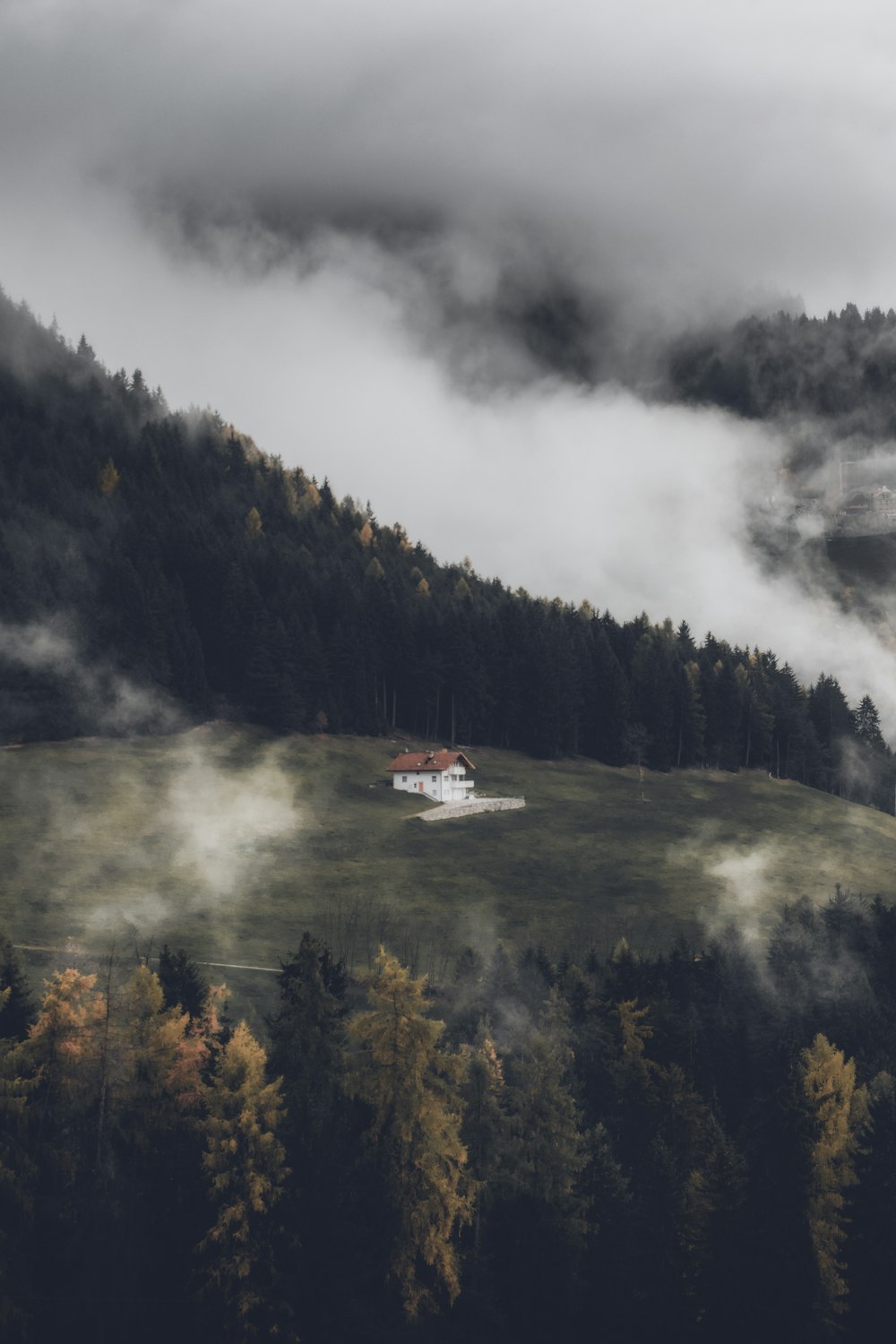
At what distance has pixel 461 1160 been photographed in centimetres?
5122

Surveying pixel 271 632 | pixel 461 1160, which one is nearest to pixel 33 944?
pixel 461 1160

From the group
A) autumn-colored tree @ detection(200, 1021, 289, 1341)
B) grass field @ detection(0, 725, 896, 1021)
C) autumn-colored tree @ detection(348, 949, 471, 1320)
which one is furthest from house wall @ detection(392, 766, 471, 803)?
autumn-colored tree @ detection(200, 1021, 289, 1341)

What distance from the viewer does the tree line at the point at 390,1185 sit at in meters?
47.3

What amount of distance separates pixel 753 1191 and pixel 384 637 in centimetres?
11349

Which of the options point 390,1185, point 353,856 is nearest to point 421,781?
point 353,856

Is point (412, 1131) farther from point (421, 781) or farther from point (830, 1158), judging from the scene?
point (421, 781)

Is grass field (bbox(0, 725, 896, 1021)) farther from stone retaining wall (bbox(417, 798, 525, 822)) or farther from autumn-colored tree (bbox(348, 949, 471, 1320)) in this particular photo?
autumn-colored tree (bbox(348, 949, 471, 1320))

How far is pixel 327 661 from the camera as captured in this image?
502ft

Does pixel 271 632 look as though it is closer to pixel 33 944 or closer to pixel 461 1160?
pixel 33 944

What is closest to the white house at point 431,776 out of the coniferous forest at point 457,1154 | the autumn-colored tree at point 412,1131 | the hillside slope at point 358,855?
the hillside slope at point 358,855

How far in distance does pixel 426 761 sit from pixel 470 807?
7619 millimetres

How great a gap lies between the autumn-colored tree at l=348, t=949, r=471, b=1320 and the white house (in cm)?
8044

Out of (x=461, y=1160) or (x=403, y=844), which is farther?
(x=403, y=844)

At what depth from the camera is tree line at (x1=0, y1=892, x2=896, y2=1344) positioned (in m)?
47.3
